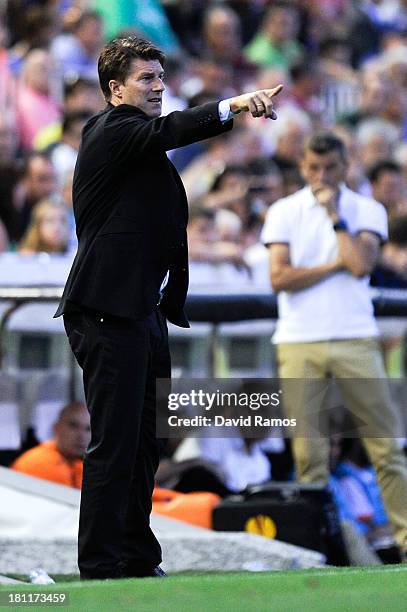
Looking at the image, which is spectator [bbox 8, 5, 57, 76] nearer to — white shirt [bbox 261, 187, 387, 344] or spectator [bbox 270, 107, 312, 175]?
spectator [bbox 270, 107, 312, 175]

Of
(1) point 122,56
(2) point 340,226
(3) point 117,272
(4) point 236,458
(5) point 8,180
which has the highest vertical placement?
(5) point 8,180

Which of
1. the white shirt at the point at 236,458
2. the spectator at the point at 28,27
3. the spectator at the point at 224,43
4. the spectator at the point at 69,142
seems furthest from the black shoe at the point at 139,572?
the spectator at the point at 224,43

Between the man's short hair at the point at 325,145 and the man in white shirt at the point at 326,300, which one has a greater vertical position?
the man's short hair at the point at 325,145

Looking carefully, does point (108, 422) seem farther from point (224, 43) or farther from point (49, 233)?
point (224, 43)

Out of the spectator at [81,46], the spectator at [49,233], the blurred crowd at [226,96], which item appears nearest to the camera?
the spectator at [49,233]

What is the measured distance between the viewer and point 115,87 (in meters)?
5.12

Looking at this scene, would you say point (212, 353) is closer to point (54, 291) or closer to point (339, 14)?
point (54, 291)

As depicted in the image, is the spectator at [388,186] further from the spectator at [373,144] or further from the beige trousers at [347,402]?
the beige trousers at [347,402]

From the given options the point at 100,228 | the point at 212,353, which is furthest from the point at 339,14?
the point at 100,228

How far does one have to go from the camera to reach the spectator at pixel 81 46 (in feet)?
40.2

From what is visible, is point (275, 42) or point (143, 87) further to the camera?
point (275, 42)

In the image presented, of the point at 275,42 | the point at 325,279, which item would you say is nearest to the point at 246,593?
the point at 325,279

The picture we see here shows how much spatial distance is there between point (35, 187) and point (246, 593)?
6.32 meters

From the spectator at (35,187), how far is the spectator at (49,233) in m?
0.73
